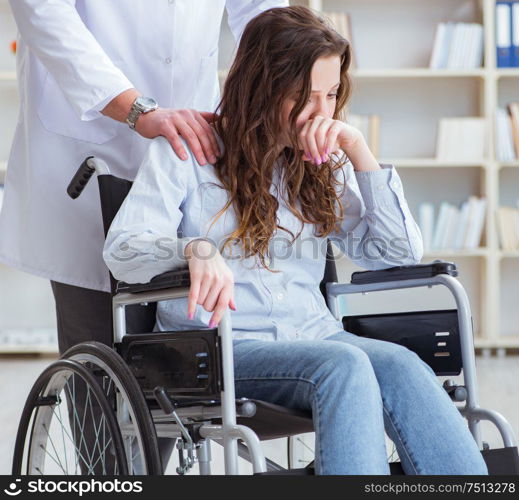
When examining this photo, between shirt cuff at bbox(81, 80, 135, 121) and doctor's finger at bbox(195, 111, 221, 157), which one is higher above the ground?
shirt cuff at bbox(81, 80, 135, 121)

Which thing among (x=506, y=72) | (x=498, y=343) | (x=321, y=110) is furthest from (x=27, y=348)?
(x=321, y=110)

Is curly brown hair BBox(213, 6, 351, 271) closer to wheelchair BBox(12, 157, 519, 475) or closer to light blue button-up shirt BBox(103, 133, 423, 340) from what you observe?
light blue button-up shirt BBox(103, 133, 423, 340)

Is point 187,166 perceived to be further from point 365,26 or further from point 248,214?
point 365,26

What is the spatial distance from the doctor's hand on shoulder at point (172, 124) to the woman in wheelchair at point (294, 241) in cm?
2

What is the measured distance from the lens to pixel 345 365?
1.28 metres

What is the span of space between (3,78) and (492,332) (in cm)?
266

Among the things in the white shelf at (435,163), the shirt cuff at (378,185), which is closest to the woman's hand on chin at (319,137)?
the shirt cuff at (378,185)

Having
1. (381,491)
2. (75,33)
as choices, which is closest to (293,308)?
(381,491)

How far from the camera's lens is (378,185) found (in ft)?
5.22

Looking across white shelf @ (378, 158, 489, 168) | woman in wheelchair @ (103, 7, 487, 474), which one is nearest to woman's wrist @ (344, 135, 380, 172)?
woman in wheelchair @ (103, 7, 487, 474)

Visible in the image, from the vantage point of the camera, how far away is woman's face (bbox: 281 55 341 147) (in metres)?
1.50

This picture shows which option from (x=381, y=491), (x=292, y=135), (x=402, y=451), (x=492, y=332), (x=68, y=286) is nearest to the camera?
(x=381, y=491)

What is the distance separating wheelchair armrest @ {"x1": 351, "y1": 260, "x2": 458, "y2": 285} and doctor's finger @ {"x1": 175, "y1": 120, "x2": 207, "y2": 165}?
0.38 m

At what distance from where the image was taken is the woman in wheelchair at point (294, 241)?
1265mm
